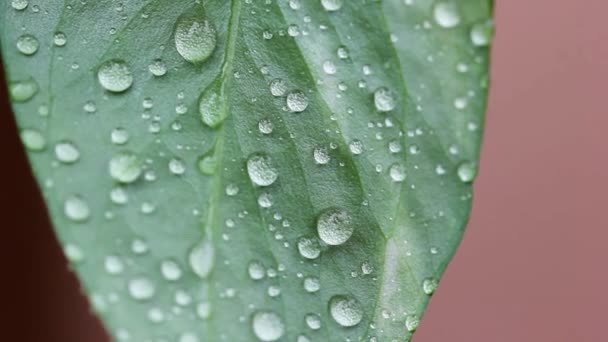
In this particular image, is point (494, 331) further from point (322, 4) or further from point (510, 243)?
point (322, 4)

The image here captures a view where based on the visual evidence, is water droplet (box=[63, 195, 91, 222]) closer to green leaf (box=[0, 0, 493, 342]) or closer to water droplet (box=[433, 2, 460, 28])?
green leaf (box=[0, 0, 493, 342])

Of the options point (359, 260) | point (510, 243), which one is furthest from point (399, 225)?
point (510, 243)

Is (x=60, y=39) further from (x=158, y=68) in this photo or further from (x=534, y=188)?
(x=534, y=188)

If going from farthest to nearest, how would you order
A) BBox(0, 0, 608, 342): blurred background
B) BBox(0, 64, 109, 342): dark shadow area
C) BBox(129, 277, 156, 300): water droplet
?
1. BBox(0, 0, 608, 342): blurred background
2. BBox(0, 64, 109, 342): dark shadow area
3. BBox(129, 277, 156, 300): water droplet

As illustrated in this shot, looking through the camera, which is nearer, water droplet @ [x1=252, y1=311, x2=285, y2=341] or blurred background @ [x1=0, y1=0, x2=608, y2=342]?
water droplet @ [x1=252, y1=311, x2=285, y2=341]

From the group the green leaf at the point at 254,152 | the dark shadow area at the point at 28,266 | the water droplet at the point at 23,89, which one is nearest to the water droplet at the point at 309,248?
the green leaf at the point at 254,152

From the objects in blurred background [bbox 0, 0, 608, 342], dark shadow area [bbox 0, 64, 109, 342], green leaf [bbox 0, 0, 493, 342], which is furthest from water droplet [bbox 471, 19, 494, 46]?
blurred background [bbox 0, 0, 608, 342]
